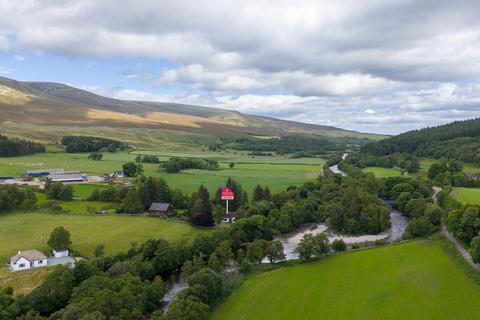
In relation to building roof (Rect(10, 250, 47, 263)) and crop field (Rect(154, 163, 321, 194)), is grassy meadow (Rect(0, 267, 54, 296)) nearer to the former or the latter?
building roof (Rect(10, 250, 47, 263))

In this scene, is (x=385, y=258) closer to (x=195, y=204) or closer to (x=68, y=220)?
(x=195, y=204)

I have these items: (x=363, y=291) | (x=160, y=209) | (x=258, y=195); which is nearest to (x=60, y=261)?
(x=160, y=209)

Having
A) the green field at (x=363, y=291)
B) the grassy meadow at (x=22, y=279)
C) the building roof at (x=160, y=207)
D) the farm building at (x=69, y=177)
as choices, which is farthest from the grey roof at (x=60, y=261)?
the farm building at (x=69, y=177)

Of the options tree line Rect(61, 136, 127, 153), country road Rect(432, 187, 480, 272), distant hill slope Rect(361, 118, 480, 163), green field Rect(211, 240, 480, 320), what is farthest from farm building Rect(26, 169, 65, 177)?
distant hill slope Rect(361, 118, 480, 163)

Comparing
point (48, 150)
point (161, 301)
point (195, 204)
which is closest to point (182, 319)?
point (161, 301)

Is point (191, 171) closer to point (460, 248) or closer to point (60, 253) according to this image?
point (60, 253)

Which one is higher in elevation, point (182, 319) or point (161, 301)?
point (182, 319)

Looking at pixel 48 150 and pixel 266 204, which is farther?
pixel 48 150
